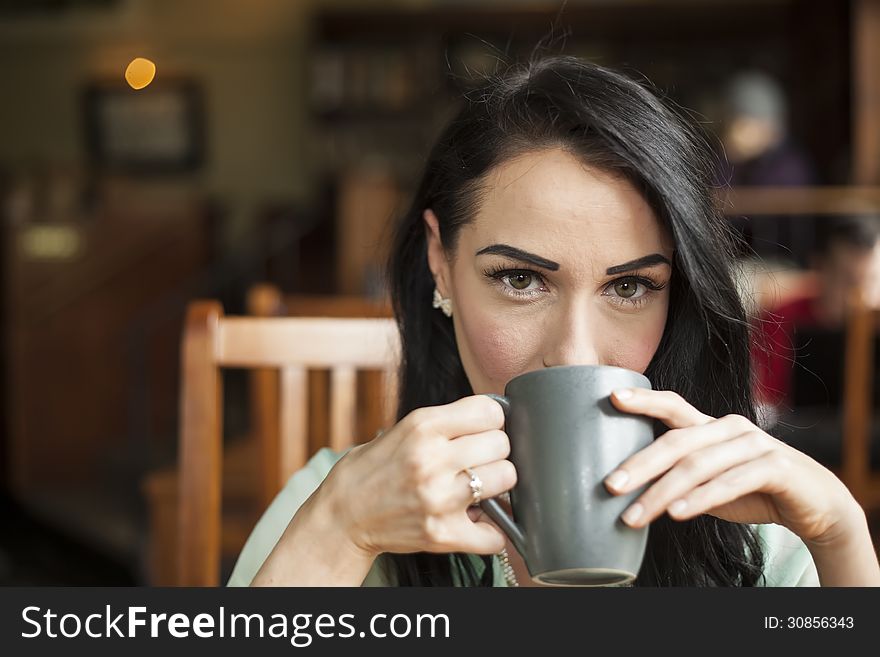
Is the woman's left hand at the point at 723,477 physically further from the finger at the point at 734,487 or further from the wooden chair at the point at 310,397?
the wooden chair at the point at 310,397

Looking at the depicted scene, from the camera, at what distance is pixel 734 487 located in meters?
0.55

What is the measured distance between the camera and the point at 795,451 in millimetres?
586

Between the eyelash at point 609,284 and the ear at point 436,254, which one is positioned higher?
the ear at point 436,254

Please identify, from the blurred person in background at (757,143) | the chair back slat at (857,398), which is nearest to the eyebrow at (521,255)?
the chair back slat at (857,398)

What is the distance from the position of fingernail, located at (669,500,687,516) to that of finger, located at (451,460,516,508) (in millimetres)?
86

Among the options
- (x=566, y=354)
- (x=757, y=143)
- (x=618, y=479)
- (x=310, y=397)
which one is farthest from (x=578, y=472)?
(x=757, y=143)

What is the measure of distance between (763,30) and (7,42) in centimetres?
615

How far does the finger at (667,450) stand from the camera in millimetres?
510

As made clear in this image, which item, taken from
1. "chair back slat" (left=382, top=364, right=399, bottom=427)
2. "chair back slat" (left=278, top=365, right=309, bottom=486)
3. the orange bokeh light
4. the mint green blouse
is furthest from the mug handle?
the orange bokeh light

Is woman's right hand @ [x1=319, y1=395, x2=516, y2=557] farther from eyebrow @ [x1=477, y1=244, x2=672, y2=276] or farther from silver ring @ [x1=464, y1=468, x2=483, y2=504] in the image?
eyebrow @ [x1=477, y1=244, x2=672, y2=276]

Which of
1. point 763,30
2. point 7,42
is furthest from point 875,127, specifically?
point 7,42

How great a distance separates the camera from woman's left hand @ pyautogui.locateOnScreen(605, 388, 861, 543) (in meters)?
0.52

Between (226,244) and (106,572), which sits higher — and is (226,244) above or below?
above

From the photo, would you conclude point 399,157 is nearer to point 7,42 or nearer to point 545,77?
point 7,42
